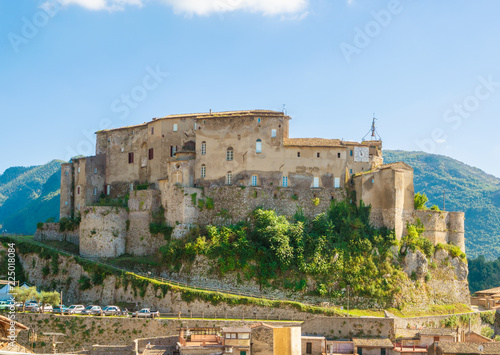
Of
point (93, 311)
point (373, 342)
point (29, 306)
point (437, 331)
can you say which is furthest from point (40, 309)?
point (437, 331)

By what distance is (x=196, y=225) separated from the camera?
5734 centimetres

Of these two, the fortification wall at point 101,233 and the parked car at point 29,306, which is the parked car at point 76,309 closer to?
the parked car at point 29,306

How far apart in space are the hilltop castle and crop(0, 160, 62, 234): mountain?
4449 cm

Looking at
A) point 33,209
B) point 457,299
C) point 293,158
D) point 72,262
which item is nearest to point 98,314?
point 72,262

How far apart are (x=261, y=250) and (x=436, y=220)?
58.2 feet

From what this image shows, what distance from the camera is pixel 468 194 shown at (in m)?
151

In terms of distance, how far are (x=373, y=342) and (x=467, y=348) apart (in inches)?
261

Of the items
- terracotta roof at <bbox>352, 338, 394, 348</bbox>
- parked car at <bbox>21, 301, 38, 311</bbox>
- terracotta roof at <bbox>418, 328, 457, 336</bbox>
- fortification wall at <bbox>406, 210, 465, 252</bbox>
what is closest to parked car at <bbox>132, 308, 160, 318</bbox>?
parked car at <bbox>21, 301, 38, 311</bbox>

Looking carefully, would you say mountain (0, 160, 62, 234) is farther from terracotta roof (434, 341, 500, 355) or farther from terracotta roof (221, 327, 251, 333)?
terracotta roof (434, 341, 500, 355)

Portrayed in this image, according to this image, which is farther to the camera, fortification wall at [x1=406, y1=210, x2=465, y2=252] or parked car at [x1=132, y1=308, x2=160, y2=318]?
fortification wall at [x1=406, y1=210, x2=465, y2=252]

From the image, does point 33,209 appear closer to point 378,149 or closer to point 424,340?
point 378,149

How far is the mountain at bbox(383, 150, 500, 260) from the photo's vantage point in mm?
141750

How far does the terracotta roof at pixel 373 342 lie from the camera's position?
150ft

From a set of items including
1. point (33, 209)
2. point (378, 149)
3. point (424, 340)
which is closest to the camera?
point (424, 340)
